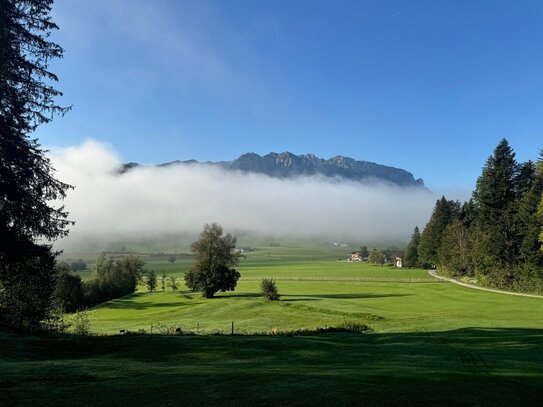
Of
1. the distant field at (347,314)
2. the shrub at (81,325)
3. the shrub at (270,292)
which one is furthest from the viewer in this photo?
the shrub at (270,292)

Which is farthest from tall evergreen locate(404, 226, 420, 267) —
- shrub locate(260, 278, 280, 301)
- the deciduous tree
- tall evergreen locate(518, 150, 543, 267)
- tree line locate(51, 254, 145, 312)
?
shrub locate(260, 278, 280, 301)

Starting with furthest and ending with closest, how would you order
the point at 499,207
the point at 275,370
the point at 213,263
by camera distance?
the point at 499,207 → the point at 213,263 → the point at 275,370

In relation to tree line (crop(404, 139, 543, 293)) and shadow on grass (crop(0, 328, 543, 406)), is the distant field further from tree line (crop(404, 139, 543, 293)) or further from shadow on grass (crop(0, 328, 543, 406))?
shadow on grass (crop(0, 328, 543, 406))

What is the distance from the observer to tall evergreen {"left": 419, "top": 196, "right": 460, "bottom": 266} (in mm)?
129250

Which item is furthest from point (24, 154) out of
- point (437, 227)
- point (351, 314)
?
point (437, 227)

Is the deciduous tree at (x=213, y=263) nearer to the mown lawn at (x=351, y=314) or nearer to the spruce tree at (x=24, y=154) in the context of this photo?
the mown lawn at (x=351, y=314)

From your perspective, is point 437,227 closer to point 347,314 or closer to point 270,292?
point 270,292

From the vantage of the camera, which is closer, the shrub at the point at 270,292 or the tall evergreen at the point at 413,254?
the shrub at the point at 270,292

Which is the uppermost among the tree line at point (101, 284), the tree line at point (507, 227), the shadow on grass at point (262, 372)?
the tree line at point (507, 227)

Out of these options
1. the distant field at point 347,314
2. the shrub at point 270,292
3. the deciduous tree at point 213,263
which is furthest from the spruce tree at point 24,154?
the deciduous tree at point 213,263

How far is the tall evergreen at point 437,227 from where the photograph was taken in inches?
5089

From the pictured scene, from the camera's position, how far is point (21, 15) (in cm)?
1995

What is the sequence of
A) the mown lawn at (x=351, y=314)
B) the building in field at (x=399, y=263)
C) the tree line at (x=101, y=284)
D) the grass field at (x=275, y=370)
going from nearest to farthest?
the grass field at (x=275, y=370), the mown lawn at (x=351, y=314), the tree line at (x=101, y=284), the building in field at (x=399, y=263)

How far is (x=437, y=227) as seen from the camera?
12975cm
